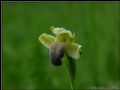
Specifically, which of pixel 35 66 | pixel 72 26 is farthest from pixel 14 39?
pixel 35 66

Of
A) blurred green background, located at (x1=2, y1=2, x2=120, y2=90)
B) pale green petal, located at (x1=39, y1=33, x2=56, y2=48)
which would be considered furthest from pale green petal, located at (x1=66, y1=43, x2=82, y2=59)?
blurred green background, located at (x1=2, y1=2, x2=120, y2=90)

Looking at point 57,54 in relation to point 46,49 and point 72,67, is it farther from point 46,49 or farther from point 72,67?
point 46,49

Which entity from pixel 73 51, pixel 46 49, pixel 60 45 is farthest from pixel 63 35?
pixel 46 49

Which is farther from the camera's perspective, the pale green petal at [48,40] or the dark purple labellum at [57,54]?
the pale green petal at [48,40]

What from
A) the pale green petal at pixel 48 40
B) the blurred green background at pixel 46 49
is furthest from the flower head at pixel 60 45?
the blurred green background at pixel 46 49

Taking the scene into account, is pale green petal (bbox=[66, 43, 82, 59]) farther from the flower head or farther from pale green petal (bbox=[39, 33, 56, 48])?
pale green petal (bbox=[39, 33, 56, 48])

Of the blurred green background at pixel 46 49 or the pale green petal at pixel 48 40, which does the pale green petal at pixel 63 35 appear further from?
the blurred green background at pixel 46 49
